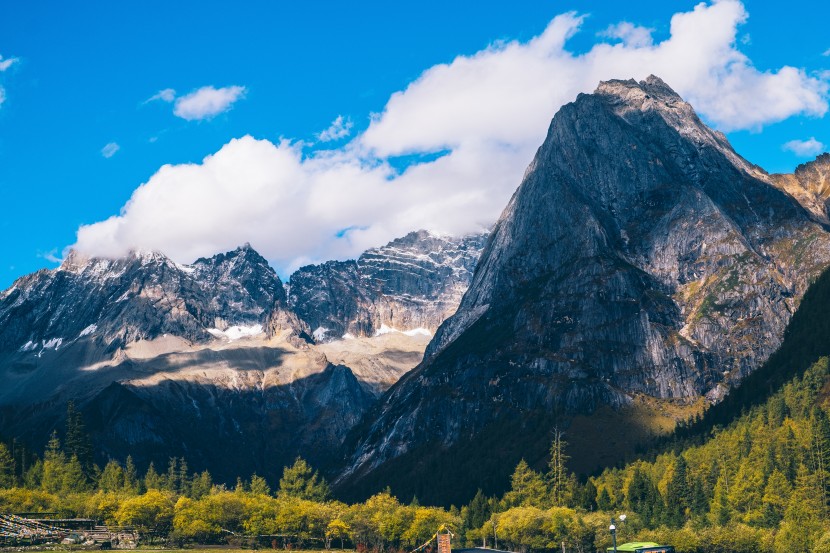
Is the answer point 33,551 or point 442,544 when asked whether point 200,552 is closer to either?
point 33,551

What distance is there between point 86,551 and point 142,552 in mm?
10661

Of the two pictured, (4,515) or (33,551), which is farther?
(4,515)

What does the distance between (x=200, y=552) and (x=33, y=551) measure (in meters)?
32.3

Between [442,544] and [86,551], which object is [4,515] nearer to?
[86,551]

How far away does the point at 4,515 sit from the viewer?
637 ft

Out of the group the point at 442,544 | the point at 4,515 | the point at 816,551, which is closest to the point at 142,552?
the point at 4,515

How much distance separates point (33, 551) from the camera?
7106 inches

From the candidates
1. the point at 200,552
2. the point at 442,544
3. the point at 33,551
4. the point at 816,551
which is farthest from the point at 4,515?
the point at 816,551

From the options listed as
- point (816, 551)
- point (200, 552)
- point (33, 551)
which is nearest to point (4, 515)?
point (33, 551)

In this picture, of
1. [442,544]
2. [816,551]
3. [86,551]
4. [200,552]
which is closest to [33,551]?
[86,551]

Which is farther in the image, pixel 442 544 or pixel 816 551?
pixel 816 551

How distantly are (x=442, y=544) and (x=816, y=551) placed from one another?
75.2 meters

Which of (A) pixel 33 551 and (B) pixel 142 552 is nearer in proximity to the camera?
→ (A) pixel 33 551

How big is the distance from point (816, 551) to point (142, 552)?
130 metres
